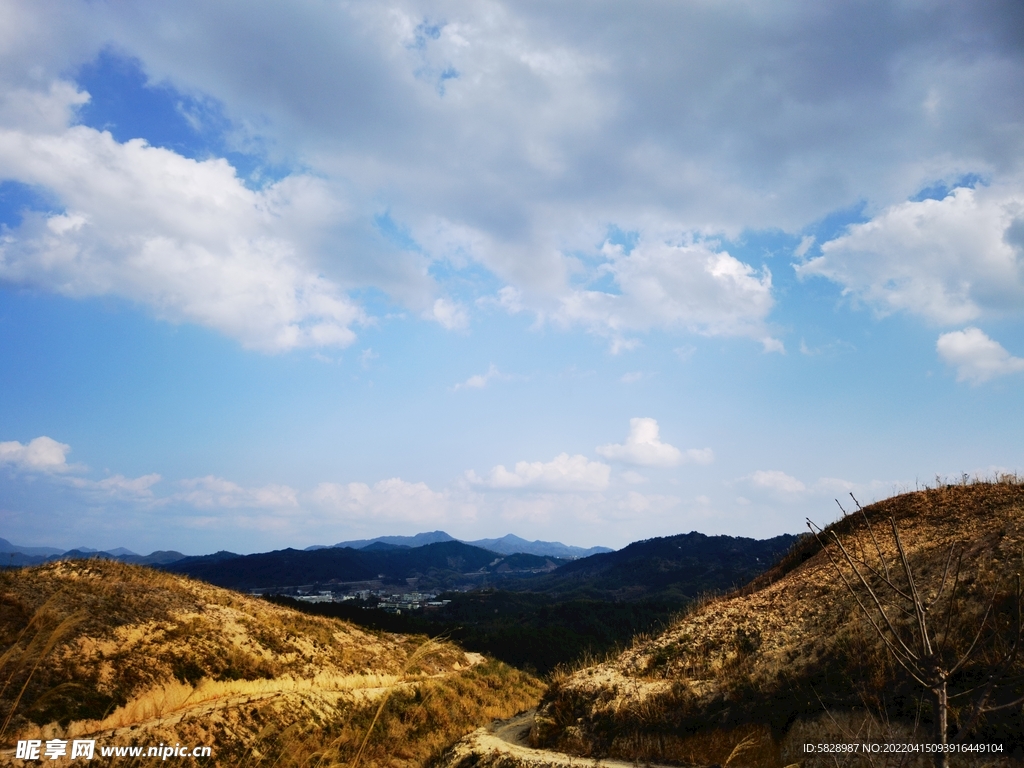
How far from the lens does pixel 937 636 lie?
15555 millimetres

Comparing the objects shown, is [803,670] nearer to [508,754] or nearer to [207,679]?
[508,754]

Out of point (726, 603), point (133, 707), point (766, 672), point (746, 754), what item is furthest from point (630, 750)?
point (133, 707)

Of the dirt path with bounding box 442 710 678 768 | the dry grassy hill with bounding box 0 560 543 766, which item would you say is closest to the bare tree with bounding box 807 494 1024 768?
the dirt path with bounding box 442 710 678 768

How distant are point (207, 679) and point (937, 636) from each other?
2920 cm

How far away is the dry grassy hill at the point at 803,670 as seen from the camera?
47.8 feet

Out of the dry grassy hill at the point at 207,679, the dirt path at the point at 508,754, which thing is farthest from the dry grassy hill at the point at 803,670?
the dry grassy hill at the point at 207,679

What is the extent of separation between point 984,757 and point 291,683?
29.3 metres

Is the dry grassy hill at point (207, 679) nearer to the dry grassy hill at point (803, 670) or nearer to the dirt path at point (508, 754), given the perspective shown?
the dirt path at point (508, 754)

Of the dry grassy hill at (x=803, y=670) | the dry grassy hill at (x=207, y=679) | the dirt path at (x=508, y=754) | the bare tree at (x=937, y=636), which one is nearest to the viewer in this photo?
the bare tree at (x=937, y=636)

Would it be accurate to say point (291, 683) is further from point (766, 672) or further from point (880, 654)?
point (880, 654)

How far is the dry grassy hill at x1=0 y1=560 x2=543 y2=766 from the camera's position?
20703 millimetres

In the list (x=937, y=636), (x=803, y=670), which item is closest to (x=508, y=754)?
(x=803, y=670)

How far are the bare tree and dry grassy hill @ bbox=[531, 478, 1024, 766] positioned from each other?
18 cm

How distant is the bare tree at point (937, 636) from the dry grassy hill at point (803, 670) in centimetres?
18
